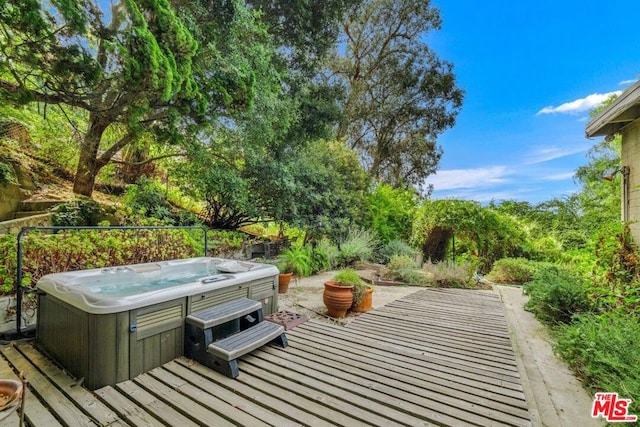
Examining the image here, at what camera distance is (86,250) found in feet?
12.8

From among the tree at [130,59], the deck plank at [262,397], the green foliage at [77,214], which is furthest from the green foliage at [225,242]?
the deck plank at [262,397]

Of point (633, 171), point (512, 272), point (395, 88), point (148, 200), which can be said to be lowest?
point (512, 272)

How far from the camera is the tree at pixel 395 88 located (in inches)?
436

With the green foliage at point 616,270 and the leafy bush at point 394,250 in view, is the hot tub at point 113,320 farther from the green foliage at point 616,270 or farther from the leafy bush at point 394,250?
the leafy bush at point 394,250

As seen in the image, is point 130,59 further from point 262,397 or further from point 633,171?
point 633,171

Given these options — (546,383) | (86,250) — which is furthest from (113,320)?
(546,383)

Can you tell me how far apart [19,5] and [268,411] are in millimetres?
4051

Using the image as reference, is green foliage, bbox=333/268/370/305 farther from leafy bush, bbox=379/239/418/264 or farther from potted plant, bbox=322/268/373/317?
leafy bush, bbox=379/239/418/264

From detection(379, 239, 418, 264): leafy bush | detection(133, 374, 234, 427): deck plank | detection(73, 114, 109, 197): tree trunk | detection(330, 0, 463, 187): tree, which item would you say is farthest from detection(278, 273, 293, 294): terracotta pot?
detection(330, 0, 463, 187): tree

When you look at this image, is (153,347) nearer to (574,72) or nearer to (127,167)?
(127,167)

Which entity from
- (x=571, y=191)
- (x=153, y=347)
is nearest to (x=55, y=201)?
(x=153, y=347)

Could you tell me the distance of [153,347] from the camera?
2.50m

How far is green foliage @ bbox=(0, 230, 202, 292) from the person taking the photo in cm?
343

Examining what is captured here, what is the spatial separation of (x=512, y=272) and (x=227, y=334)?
697 cm
